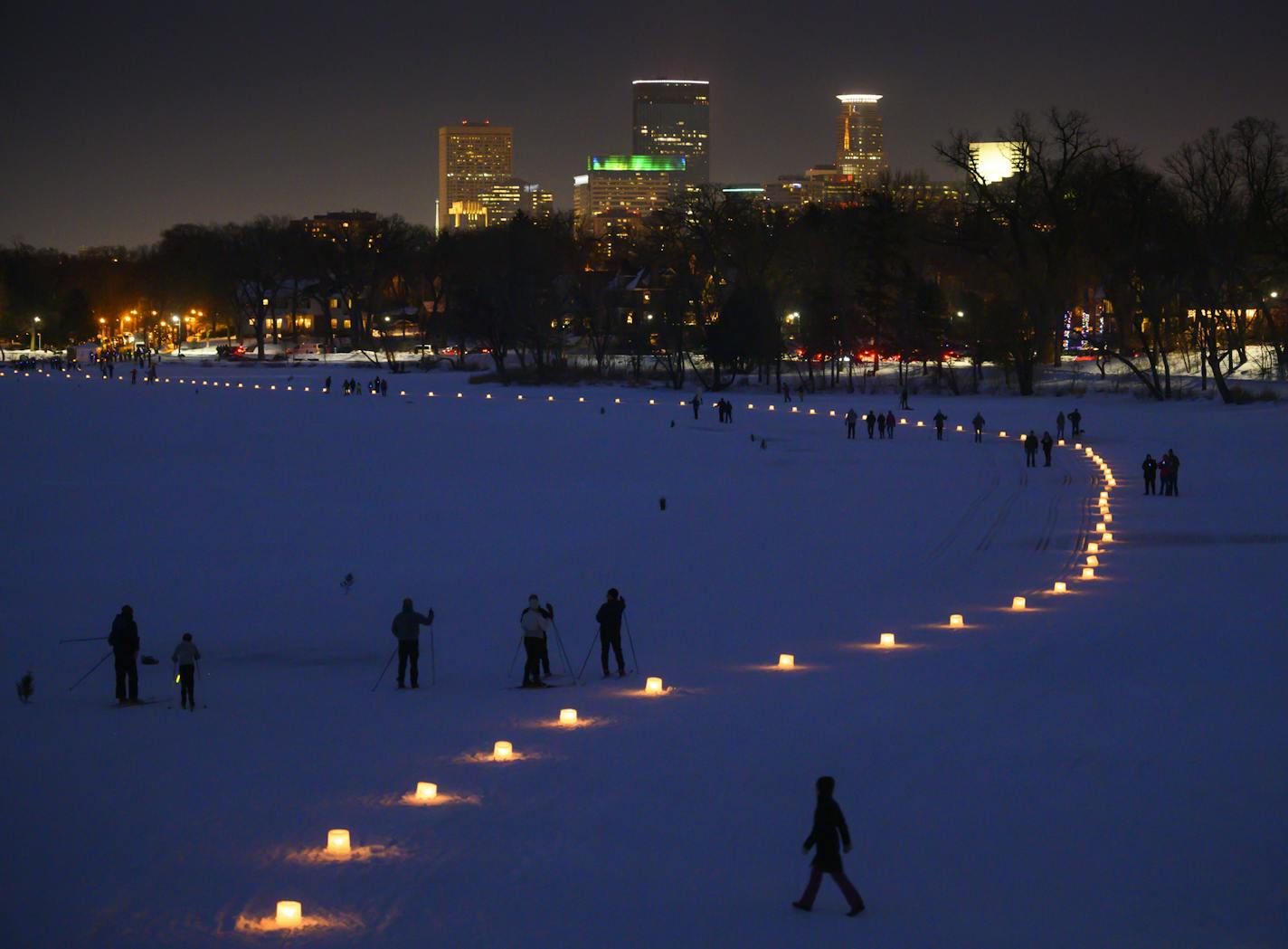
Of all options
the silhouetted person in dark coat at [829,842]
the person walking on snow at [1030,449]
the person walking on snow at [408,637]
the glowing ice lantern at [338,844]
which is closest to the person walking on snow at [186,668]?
the person walking on snow at [408,637]

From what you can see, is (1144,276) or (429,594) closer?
(429,594)

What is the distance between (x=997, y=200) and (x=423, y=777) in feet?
252

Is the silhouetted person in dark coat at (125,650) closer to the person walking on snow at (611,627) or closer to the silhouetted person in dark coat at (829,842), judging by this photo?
the person walking on snow at (611,627)

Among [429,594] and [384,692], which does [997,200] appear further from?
[384,692]

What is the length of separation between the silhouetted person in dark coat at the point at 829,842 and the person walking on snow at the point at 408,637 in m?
8.41

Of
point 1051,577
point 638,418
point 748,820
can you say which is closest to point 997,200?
point 638,418

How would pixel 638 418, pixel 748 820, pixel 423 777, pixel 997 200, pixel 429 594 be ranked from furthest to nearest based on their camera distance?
pixel 997 200 → pixel 638 418 → pixel 429 594 → pixel 423 777 → pixel 748 820

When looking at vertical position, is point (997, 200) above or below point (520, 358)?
above

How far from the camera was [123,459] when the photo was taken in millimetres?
44719

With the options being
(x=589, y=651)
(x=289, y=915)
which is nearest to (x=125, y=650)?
(x=589, y=651)

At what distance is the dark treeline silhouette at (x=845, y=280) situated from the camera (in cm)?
7150

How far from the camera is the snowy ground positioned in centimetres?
990

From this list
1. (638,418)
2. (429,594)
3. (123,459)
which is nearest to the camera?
(429,594)

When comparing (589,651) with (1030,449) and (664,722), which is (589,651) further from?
(1030,449)
